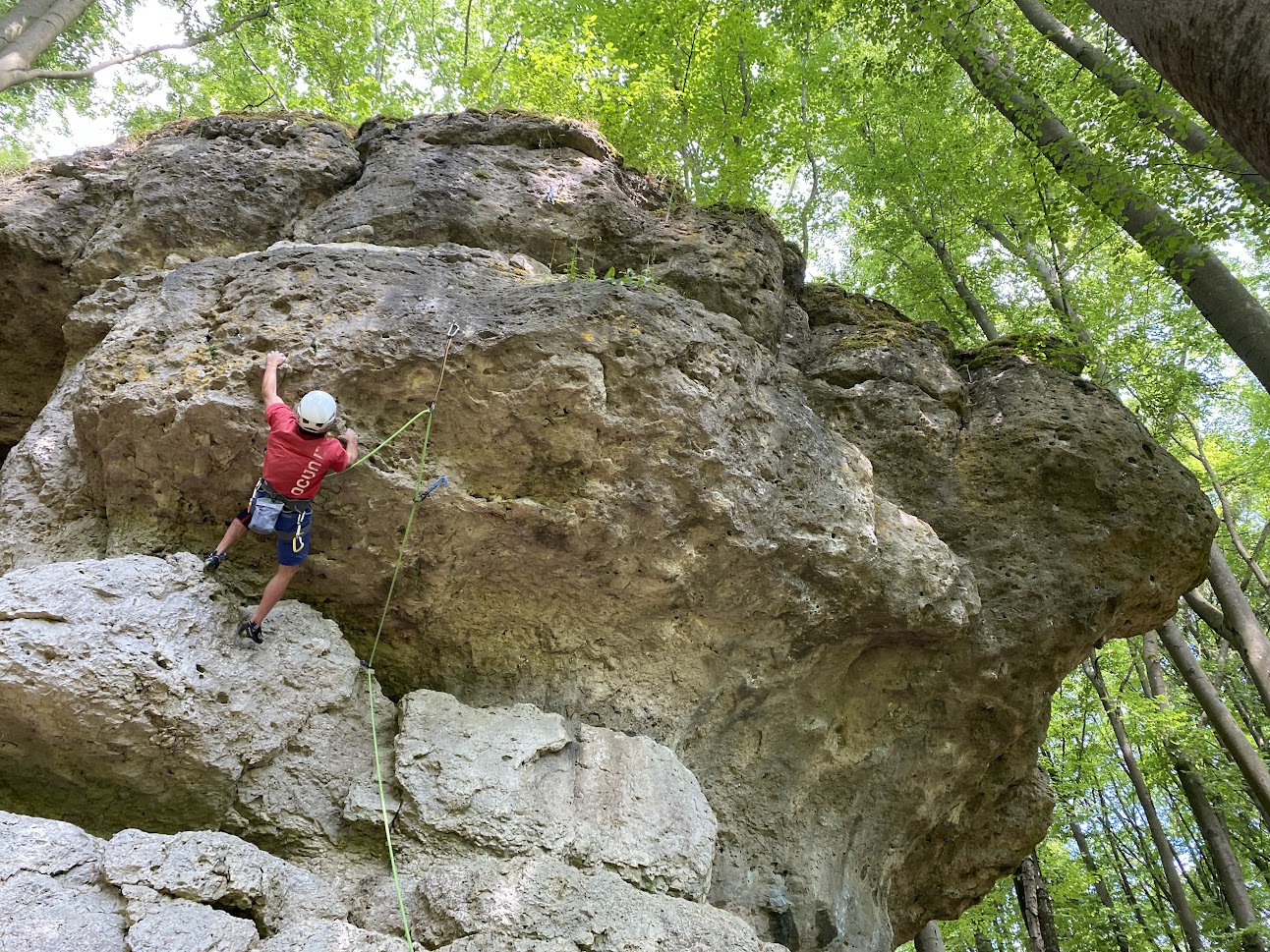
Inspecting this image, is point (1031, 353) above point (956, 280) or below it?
below

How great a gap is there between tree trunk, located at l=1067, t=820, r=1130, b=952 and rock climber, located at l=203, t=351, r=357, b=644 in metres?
14.0

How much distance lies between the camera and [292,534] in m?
4.23

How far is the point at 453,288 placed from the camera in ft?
16.8

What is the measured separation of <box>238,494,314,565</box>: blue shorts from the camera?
422 centimetres

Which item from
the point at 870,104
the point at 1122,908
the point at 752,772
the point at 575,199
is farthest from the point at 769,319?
the point at 1122,908

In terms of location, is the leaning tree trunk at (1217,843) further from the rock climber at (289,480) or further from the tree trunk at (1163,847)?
the rock climber at (289,480)

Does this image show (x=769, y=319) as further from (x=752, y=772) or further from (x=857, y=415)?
(x=752, y=772)

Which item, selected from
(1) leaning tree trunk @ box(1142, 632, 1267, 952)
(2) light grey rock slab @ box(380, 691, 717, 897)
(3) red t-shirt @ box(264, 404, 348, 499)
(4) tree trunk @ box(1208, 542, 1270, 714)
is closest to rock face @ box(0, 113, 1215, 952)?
(2) light grey rock slab @ box(380, 691, 717, 897)

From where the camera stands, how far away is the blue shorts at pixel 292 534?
4219 mm

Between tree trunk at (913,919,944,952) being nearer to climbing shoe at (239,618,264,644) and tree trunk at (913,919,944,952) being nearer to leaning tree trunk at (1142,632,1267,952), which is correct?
leaning tree trunk at (1142,632,1267,952)

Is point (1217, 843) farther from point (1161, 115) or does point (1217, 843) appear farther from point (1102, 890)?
point (1161, 115)

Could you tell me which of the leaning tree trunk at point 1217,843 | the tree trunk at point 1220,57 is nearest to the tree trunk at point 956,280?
the leaning tree trunk at point 1217,843

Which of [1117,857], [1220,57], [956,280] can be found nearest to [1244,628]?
[956,280]

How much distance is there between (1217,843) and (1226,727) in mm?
3238
